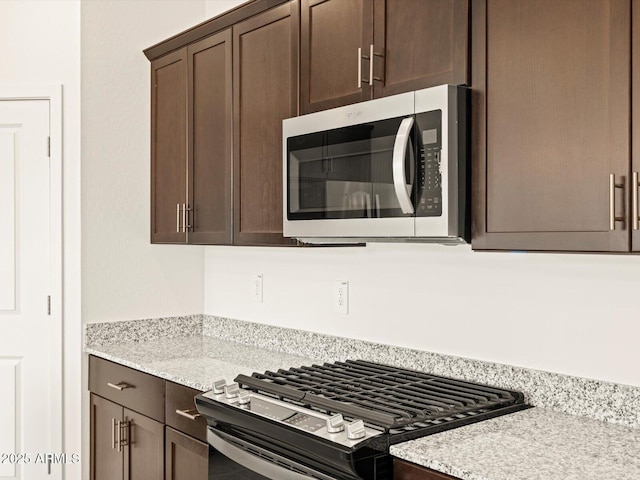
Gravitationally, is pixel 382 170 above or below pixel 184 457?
above

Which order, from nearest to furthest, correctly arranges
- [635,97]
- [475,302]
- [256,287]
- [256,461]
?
[635,97] < [256,461] < [475,302] < [256,287]

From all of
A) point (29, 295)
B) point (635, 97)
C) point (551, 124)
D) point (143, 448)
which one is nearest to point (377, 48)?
point (551, 124)

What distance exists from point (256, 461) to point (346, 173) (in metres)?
0.89

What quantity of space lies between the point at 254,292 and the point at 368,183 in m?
1.29

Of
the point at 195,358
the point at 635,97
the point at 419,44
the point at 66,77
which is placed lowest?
the point at 195,358

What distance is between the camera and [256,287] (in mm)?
3152

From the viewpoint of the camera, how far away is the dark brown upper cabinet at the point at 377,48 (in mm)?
1839

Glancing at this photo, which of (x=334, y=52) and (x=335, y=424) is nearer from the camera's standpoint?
(x=335, y=424)

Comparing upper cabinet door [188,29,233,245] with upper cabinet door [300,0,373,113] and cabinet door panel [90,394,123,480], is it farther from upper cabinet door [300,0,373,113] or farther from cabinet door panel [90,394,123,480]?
cabinet door panel [90,394,123,480]

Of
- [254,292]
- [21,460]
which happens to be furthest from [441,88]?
[21,460]

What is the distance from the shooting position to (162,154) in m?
3.23

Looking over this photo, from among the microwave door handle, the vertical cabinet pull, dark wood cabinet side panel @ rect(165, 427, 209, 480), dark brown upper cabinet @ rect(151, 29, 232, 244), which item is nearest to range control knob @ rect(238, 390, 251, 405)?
dark wood cabinet side panel @ rect(165, 427, 209, 480)

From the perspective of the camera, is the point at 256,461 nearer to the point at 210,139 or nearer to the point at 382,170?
the point at 382,170

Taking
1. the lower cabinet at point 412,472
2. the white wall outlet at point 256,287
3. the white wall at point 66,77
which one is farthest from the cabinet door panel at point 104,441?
the lower cabinet at point 412,472
